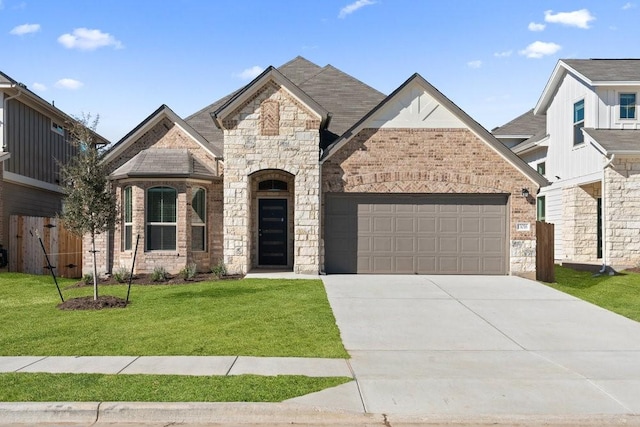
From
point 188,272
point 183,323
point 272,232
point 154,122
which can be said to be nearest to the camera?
point 183,323

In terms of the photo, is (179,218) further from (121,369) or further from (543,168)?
(543,168)

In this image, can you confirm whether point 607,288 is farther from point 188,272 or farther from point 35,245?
point 35,245

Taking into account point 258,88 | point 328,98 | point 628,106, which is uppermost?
point 328,98

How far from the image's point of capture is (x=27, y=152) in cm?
1983

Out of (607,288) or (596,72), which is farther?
(596,72)

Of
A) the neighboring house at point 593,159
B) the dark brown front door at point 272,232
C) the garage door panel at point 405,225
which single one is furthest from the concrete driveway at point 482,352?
the neighboring house at point 593,159

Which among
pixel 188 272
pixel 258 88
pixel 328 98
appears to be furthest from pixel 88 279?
pixel 328 98

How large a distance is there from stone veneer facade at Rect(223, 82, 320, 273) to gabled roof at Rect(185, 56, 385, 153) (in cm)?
205

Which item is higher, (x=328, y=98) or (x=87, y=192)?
(x=328, y=98)

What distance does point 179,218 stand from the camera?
50.8 feet

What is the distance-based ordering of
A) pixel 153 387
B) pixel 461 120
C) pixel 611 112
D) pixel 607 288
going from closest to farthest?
pixel 153 387 → pixel 607 288 → pixel 461 120 → pixel 611 112

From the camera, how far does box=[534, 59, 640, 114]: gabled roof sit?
18641 mm

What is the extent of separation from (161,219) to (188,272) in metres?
1.99

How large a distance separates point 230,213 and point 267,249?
2237mm
